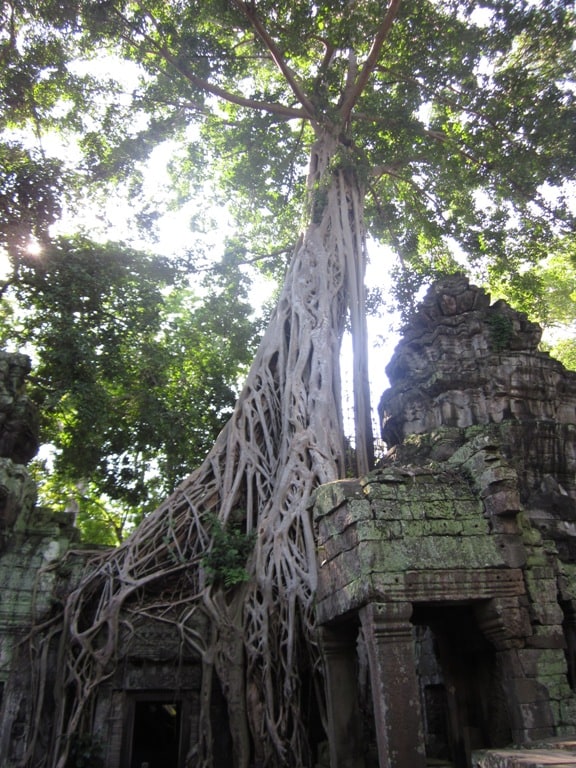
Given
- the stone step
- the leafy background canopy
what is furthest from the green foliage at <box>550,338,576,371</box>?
the stone step

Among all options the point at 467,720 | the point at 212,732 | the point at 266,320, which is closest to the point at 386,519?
the point at 467,720

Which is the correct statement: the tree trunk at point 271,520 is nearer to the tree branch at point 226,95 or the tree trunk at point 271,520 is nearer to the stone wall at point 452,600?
the stone wall at point 452,600

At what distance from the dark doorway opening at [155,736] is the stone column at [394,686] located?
5.54 meters

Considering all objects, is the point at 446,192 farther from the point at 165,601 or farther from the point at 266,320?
the point at 165,601

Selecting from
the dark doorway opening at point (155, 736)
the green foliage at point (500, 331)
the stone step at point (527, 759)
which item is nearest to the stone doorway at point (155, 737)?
the dark doorway opening at point (155, 736)

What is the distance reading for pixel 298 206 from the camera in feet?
41.5

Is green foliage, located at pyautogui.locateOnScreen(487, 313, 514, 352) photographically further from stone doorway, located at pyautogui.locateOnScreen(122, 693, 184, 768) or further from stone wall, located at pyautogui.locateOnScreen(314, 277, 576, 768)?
stone doorway, located at pyautogui.locateOnScreen(122, 693, 184, 768)

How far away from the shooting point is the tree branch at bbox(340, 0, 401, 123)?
317 inches

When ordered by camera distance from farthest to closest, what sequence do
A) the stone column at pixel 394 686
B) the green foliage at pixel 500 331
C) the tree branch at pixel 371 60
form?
the green foliage at pixel 500 331 → the tree branch at pixel 371 60 → the stone column at pixel 394 686

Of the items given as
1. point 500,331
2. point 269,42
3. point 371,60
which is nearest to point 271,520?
point 500,331

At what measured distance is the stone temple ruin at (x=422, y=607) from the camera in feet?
12.0

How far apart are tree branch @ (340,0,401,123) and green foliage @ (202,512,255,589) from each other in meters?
6.65

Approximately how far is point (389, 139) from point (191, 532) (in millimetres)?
7345

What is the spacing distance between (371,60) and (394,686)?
26.7ft
